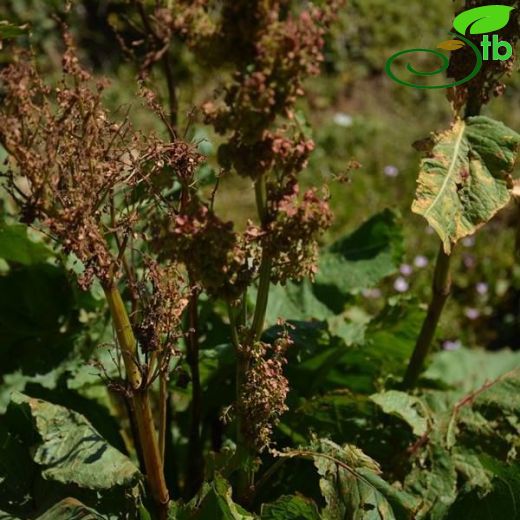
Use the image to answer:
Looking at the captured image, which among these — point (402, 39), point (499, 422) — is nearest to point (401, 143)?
point (402, 39)

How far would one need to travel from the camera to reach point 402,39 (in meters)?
7.16

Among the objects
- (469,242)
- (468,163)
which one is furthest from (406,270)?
(468,163)

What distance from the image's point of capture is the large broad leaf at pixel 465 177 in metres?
1.92

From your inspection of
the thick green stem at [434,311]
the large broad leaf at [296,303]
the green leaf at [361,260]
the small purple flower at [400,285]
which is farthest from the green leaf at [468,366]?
the small purple flower at [400,285]

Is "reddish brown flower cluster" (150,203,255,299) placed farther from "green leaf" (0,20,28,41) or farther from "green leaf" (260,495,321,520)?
"green leaf" (0,20,28,41)

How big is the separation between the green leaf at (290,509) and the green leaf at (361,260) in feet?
3.15

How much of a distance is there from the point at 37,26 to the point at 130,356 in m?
5.31

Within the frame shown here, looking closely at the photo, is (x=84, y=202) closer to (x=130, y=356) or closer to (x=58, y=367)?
(x=130, y=356)

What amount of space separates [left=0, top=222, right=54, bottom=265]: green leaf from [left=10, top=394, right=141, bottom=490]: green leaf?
23.8 inches

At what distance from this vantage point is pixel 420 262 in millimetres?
4805

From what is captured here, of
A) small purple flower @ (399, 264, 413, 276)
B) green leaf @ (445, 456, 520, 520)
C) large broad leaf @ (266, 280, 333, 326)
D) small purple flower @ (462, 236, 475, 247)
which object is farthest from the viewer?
small purple flower @ (462, 236, 475, 247)

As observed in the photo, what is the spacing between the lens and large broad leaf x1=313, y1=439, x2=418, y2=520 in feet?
6.46

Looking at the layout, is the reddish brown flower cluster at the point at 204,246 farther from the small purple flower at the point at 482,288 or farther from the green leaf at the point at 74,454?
the small purple flower at the point at 482,288

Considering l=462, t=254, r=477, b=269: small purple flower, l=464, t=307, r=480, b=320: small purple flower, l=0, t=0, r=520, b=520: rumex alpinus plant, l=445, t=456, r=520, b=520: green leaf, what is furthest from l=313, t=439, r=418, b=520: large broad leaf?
l=462, t=254, r=477, b=269: small purple flower
